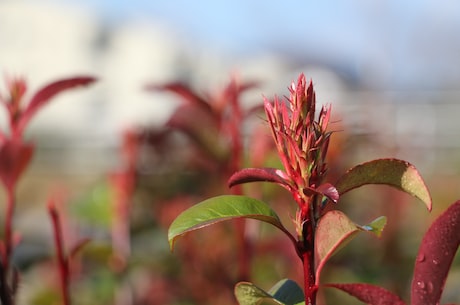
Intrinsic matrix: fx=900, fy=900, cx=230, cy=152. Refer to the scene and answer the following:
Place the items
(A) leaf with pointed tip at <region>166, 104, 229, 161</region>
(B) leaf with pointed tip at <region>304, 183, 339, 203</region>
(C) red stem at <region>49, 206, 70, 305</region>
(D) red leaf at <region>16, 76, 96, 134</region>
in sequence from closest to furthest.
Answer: (B) leaf with pointed tip at <region>304, 183, 339, 203</region>
(C) red stem at <region>49, 206, 70, 305</region>
(D) red leaf at <region>16, 76, 96, 134</region>
(A) leaf with pointed tip at <region>166, 104, 229, 161</region>

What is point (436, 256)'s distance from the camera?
0.74 metres

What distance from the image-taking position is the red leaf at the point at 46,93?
3.44 feet

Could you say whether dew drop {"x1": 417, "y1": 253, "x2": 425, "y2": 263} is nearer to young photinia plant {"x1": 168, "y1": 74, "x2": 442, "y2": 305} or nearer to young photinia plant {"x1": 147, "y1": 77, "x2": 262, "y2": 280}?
young photinia plant {"x1": 168, "y1": 74, "x2": 442, "y2": 305}

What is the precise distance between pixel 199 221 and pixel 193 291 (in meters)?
1.09

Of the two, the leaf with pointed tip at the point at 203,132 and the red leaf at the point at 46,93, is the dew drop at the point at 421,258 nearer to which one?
the red leaf at the point at 46,93

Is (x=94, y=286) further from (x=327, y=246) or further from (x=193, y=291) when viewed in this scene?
(x=327, y=246)

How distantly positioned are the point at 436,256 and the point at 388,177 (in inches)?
3.0

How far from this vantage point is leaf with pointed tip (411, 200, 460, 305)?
0.73 m

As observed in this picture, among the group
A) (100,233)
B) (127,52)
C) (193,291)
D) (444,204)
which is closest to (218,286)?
(193,291)

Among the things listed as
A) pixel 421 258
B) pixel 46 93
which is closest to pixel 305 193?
pixel 421 258

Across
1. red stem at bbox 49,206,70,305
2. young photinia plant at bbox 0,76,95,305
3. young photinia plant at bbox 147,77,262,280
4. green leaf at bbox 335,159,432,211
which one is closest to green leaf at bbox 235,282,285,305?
green leaf at bbox 335,159,432,211

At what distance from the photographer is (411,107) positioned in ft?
59.1

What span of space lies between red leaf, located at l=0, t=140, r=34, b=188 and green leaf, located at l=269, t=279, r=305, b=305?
1.39ft

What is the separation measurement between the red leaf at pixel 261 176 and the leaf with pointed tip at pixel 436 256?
13 centimetres
